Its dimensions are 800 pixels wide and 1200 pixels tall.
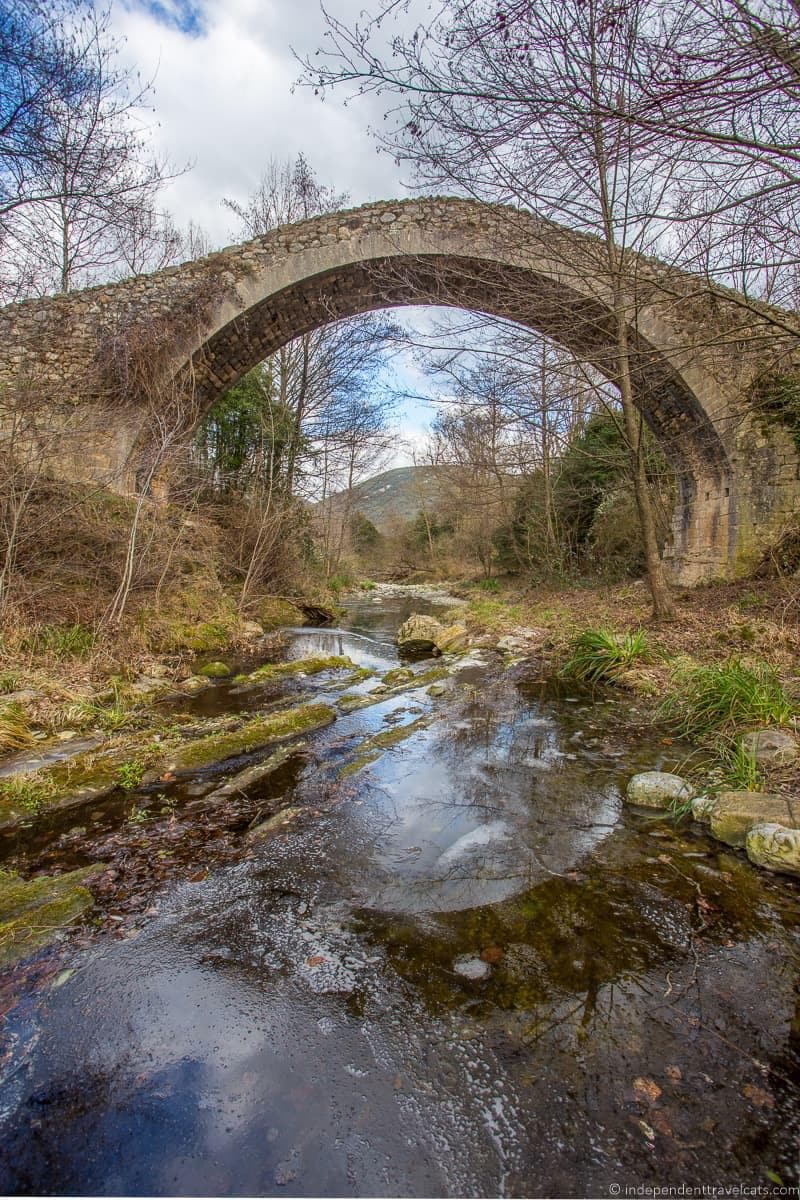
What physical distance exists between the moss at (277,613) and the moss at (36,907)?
843 cm

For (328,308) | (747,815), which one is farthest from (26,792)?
(328,308)

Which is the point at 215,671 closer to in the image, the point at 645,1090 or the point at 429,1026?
the point at 429,1026

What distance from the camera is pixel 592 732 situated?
444 cm

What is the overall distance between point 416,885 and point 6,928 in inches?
70.0

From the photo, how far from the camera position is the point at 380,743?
4.36 metres

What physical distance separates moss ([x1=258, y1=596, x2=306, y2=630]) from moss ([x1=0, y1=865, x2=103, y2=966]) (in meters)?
8.43

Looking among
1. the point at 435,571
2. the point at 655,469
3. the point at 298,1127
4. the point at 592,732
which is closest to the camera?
the point at 298,1127

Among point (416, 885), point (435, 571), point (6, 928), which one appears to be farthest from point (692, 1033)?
point (435, 571)

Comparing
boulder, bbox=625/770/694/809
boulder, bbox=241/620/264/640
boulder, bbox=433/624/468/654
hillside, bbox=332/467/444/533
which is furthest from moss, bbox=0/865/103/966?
hillside, bbox=332/467/444/533

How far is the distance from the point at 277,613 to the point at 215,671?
486 cm

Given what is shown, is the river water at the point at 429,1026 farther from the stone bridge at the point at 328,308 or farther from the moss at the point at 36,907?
the stone bridge at the point at 328,308

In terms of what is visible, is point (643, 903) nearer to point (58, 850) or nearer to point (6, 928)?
point (6, 928)

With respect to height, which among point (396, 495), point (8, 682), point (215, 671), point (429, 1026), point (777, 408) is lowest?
point (429, 1026)

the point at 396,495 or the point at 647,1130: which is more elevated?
the point at 396,495
